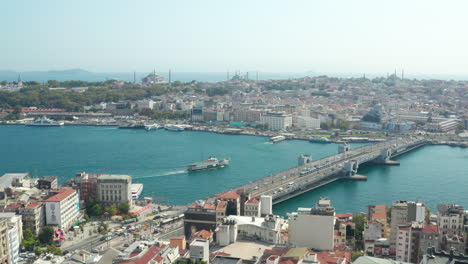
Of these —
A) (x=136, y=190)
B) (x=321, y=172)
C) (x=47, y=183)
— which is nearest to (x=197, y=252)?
(x=47, y=183)

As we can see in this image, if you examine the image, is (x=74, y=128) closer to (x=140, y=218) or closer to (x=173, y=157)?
(x=173, y=157)

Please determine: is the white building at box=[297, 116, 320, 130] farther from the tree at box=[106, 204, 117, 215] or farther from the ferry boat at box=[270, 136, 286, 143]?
the tree at box=[106, 204, 117, 215]

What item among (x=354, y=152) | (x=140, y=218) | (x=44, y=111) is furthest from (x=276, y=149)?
(x=44, y=111)

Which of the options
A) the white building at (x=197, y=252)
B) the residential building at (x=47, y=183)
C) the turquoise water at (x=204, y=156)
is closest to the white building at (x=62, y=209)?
the residential building at (x=47, y=183)

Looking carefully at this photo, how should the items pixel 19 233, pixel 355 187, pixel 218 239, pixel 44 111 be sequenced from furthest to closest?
pixel 44 111, pixel 355 187, pixel 19 233, pixel 218 239

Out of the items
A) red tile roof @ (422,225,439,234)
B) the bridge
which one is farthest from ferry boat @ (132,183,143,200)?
red tile roof @ (422,225,439,234)
